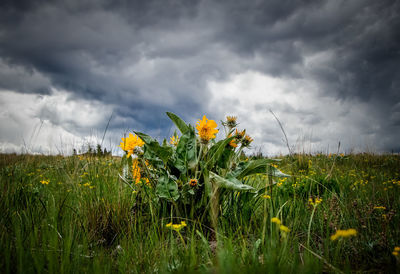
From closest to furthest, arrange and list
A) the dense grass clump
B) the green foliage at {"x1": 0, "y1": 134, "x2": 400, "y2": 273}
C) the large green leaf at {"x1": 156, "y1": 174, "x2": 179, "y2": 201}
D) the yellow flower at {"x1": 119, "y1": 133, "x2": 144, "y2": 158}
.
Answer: the dense grass clump < the green foliage at {"x1": 0, "y1": 134, "x2": 400, "y2": 273} < the large green leaf at {"x1": 156, "y1": 174, "x2": 179, "y2": 201} < the yellow flower at {"x1": 119, "y1": 133, "x2": 144, "y2": 158}

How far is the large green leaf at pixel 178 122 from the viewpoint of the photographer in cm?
211

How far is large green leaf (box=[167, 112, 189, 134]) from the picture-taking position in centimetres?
211

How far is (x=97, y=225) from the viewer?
1891mm

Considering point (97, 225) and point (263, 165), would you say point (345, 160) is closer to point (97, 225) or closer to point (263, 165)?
point (263, 165)

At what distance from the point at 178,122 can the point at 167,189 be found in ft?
2.10

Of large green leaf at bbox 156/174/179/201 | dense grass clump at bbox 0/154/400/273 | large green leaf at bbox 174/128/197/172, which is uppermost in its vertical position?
large green leaf at bbox 174/128/197/172

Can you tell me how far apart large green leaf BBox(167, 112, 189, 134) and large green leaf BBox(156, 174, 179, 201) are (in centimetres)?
51

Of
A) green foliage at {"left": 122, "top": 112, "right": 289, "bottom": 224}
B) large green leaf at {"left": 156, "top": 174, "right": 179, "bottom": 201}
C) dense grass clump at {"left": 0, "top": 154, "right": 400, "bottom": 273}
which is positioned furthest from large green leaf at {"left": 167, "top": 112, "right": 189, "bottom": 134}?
dense grass clump at {"left": 0, "top": 154, "right": 400, "bottom": 273}

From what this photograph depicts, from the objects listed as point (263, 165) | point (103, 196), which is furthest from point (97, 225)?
point (263, 165)

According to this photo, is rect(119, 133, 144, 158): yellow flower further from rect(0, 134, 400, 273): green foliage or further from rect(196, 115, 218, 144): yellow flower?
rect(196, 115, 218, 144): yellow flower

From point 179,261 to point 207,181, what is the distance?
0.61 m

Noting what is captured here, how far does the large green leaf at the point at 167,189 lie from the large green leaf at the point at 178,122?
512 mm

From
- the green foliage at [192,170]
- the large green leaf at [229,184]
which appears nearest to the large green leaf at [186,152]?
the green foliage at [192,170]

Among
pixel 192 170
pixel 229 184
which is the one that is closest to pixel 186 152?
pixel 192 170
